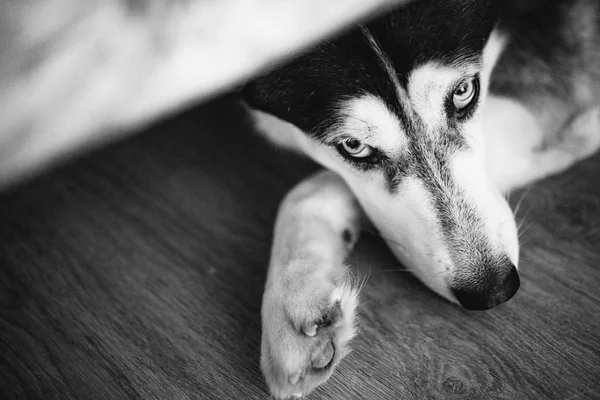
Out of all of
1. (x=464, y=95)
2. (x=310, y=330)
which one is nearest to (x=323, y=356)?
(x=310, y=330)

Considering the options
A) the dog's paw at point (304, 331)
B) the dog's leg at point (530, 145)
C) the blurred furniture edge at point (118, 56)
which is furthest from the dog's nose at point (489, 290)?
the blurred furniture edge at point (118, 56)

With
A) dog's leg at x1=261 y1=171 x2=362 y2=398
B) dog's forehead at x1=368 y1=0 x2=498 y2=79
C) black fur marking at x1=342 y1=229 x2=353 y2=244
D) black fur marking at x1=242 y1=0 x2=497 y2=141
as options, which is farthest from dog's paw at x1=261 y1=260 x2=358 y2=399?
dog's forehead at x1=368 y1=0 x2=498 y2=79

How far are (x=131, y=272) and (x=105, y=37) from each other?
62 centimetres

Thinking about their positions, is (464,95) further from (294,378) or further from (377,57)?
(294,378)

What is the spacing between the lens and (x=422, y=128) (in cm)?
102

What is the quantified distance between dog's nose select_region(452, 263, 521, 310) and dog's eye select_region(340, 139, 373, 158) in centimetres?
33

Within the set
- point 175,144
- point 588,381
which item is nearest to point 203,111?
point 175,144

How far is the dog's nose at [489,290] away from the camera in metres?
0.97

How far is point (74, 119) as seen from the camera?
94 centimetres

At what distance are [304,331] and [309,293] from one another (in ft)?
0.25

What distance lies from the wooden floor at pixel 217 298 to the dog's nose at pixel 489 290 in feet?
0.26

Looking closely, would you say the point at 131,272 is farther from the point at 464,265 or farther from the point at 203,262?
the point at 464,265

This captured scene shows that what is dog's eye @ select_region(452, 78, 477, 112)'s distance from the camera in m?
1.06

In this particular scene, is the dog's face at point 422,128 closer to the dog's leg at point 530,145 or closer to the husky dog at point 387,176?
the husky dog at point 387,176
